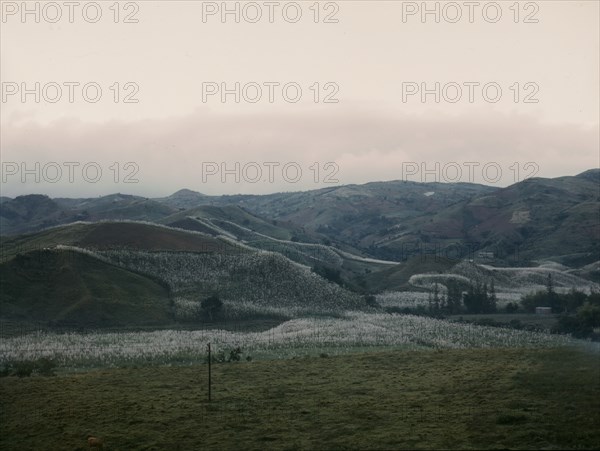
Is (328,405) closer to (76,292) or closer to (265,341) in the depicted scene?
(265,341)

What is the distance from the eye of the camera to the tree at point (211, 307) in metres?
113

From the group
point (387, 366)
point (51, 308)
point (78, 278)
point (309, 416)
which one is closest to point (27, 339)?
point (51, 308)

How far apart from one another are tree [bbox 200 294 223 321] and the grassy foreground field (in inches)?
2093

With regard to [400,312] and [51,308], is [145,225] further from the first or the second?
[400,312]

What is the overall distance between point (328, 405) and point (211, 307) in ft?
240

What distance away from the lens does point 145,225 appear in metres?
171

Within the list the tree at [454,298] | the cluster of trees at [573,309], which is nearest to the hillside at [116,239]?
the tree at [454,298]

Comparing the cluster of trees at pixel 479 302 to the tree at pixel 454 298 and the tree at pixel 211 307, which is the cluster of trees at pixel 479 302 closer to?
the tree at pixel 454 298

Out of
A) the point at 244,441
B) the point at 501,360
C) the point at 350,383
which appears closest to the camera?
the point at 244,441

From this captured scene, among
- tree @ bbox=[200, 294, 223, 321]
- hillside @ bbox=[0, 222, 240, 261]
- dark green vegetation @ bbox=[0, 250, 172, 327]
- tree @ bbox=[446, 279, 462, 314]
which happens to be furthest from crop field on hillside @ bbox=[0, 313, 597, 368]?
hillside @ bbox=[0, 222, 240, 261]

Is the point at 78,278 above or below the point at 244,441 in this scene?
above

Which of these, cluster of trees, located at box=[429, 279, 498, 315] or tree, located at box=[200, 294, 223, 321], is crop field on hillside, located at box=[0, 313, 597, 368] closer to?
tree, located at box=[200, 294, 223, 321]

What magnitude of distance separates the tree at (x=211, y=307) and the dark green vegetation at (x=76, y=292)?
6.11 metres

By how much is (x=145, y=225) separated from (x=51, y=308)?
64.2m
